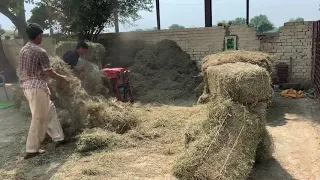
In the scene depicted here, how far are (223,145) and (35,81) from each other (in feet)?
8.34

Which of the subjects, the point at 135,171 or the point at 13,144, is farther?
the point at 13,144

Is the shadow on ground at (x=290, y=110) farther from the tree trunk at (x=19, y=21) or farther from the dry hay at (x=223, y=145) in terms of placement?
the tree trunk at (x=19, y=21)

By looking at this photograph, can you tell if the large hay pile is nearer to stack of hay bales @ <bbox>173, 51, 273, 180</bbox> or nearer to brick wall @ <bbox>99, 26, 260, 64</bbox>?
brick wall @ <bbox>99, 26, 260, 64</bbox>

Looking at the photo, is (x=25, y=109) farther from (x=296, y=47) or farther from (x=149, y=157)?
(x=296, y=47)

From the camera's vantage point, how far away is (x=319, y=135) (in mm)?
4781

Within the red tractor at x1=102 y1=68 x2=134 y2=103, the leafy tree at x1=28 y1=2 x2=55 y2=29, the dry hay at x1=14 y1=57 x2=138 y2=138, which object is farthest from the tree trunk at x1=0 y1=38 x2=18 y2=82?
the dry hay at x1=14 y1=57 x2=138 y2=138

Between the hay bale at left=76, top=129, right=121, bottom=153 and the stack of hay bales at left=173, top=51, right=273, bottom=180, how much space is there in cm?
137

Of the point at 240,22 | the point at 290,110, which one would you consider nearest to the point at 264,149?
the point at 290,110

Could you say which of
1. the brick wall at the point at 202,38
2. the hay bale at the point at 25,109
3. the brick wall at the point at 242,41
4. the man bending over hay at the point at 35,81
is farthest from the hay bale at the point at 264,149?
the brick wall at the point at 202,38

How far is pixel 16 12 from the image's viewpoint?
12.8 meters

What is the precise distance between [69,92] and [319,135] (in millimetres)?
3977

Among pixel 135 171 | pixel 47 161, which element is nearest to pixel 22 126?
pixel 47 161

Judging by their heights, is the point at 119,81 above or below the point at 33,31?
below

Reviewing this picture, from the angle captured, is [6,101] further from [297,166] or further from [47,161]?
[297,166]
